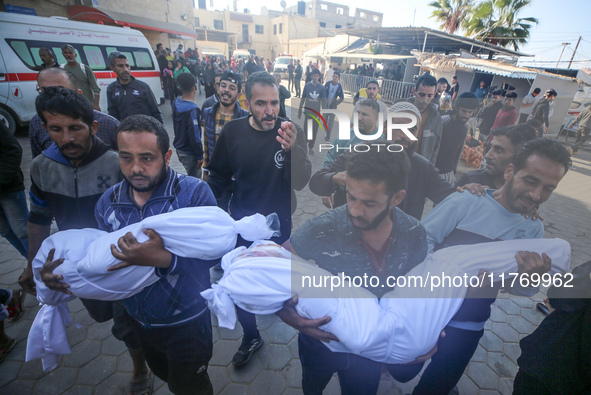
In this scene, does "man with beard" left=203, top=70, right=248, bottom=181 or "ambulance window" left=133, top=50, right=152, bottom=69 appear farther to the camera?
"ambulance window" left=133, top=50, right=152, bottom=69

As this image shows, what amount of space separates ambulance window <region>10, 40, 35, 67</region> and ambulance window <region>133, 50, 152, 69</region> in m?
3.29

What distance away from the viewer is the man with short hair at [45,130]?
2.53 metres

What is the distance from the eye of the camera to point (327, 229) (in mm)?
1354

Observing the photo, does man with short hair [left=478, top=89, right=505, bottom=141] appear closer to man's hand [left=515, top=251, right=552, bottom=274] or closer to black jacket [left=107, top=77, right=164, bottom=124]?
man's hand [left=515, top=251, right=552, bottom=274]

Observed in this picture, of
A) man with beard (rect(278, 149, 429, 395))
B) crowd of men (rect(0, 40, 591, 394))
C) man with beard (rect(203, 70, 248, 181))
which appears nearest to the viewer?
man with beard (rect(278, 149, 429, 395))

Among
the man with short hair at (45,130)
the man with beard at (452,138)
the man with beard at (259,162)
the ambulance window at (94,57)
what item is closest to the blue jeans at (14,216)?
the man with short hair at (45,130)

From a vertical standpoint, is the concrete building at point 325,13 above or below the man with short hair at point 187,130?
above

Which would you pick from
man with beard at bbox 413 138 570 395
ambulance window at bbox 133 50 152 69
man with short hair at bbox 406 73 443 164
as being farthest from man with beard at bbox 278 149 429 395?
ambulance window at bbox 133 50 152 69

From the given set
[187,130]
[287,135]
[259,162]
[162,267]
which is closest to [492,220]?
[287,135]

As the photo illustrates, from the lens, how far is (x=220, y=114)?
3.57 meters

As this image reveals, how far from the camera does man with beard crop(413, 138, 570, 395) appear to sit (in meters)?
1.31

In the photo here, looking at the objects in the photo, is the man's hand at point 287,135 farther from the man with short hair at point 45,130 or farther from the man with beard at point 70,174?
the man with short hair at point 45,130

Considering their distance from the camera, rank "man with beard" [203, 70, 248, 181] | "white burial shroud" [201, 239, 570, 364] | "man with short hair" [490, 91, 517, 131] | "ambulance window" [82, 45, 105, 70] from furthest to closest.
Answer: "ambulance window" [82, 45, 105, 70] → "man with short hair" [490, 91, 517, 131] → "man with beard" [203, 70, 248, 181] → "white burial shroud" [201, 239, 570, 364]

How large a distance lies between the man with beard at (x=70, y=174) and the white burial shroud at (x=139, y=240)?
20.0 inches
